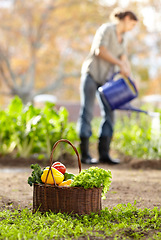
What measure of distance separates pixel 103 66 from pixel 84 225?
303cm

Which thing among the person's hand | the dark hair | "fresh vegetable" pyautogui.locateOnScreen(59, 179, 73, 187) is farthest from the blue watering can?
"fresh vegetable" pyautogui.locateOnScreen(59, 179, 73, 187)

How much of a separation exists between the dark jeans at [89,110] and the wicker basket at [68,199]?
101 inches

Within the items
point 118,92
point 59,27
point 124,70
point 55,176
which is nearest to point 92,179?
point 55,176

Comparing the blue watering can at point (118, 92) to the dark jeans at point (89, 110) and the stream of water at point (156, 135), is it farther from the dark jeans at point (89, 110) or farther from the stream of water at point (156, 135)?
the stream of water at point (156, 135)

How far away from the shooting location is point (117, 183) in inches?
137

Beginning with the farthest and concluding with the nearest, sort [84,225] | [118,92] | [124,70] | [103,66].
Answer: [103,66] < [124,70] < [118,92] < [84,225]

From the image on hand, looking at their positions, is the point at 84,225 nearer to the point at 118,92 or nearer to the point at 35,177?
the point at 35,177

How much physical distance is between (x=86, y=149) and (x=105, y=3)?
9273mm

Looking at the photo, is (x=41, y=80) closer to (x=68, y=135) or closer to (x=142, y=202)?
(x=68, y=135)

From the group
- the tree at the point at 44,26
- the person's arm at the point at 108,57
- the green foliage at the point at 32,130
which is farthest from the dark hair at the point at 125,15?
the tree at the point at 44,26

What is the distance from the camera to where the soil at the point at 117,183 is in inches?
106

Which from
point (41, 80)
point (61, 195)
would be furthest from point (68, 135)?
point (41, 80)

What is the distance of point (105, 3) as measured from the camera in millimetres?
13008

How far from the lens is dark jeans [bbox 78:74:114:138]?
476 cm
